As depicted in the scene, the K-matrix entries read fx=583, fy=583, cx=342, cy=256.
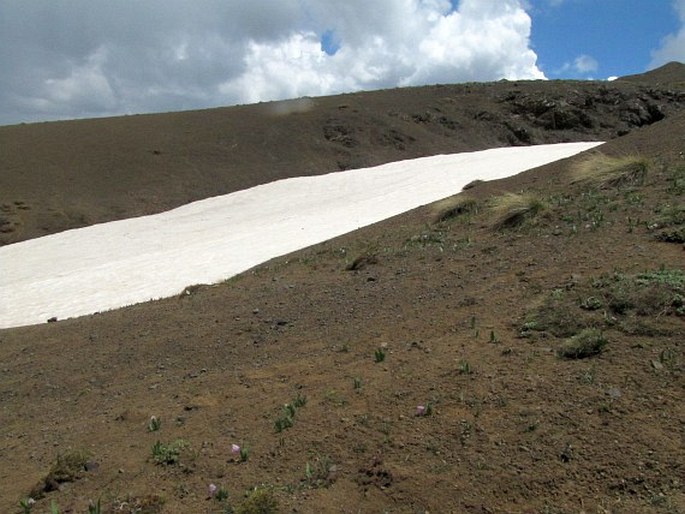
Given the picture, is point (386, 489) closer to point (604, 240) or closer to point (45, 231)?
point (604, 240)

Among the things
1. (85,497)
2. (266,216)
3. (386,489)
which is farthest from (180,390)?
(266,216)

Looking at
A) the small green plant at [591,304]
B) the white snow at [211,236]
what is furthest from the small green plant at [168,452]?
the white snow at [211,236]

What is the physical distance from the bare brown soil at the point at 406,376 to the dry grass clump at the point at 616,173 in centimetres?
16

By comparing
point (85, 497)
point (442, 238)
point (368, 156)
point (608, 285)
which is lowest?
point (85, 497)

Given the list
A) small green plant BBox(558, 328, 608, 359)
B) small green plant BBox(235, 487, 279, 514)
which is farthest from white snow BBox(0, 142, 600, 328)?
small green plant BBox(235, 487, 279, 514)

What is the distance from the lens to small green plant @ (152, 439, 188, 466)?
15.4 feet

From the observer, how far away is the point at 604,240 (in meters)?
7.30

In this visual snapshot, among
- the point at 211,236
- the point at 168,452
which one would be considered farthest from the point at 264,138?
the point at 168,452

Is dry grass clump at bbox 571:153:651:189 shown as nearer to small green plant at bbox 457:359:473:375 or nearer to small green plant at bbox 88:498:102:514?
small green plant at bbox 457:359:473:375

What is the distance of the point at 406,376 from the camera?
17.4ft

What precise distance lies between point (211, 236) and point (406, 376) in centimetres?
1783

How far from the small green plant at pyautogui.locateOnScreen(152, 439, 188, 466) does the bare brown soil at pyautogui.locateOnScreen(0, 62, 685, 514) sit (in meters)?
0.08

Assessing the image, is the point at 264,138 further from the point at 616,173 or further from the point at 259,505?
the point at 259,505

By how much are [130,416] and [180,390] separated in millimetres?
687
